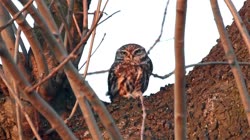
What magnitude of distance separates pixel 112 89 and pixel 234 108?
326 cm

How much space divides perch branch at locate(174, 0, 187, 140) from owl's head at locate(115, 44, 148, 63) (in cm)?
561

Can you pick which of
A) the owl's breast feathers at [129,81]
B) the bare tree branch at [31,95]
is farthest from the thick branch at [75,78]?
the owl's breast feathers at [129,81]

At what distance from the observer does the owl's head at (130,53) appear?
27.4ft

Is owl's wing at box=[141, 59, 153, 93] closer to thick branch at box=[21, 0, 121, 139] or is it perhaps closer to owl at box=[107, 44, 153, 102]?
owl at box=[107, 44, 153, 102]

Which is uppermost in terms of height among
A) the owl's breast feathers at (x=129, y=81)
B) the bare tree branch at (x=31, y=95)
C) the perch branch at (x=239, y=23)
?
the owl's breast feathers at (x=129, y=81)

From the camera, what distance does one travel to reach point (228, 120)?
4.73 metres

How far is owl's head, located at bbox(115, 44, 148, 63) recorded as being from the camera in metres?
8.36

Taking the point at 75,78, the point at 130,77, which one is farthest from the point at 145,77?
the point at 75,78

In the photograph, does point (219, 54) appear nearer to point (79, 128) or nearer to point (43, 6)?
point (79, 128)

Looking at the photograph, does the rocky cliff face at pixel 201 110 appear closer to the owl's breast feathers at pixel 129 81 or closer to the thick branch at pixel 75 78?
the thick branch at pixel 75 78

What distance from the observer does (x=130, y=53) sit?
28.2ft

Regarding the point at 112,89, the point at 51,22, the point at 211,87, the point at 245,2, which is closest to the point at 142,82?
the point at 112,89

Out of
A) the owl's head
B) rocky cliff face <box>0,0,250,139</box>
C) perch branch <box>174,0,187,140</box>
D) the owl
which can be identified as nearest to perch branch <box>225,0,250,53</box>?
perch branch <box>174,0,187,140</box>

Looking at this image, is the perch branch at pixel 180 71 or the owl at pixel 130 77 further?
the owl at pixel 130 77
